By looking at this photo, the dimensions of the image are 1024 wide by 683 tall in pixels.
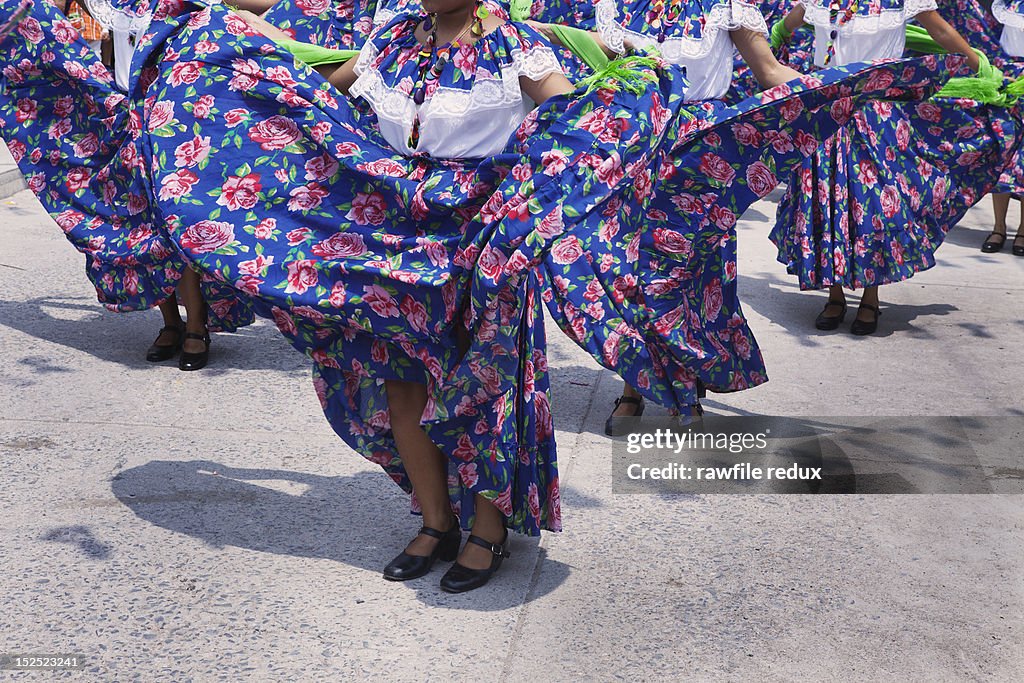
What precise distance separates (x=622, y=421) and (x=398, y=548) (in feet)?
4.84

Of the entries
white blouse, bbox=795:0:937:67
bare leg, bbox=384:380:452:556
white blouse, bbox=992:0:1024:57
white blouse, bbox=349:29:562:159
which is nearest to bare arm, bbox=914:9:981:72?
white blouse, bbox=795:0:937:67

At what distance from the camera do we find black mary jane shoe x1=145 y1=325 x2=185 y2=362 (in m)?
5.73

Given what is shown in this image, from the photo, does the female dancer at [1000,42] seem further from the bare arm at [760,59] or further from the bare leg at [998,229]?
the bare arm at [760,59]

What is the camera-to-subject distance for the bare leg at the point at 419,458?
3.67 meters

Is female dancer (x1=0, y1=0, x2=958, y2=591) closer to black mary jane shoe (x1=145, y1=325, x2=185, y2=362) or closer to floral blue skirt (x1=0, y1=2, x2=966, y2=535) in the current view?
floral blue skirt (x1=0, y1=2, x2=966, y2=535)

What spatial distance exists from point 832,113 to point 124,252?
320 centimetres

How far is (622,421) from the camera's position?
505 cm

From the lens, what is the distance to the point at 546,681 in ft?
10.2

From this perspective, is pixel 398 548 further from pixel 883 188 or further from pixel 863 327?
pixel 883 188

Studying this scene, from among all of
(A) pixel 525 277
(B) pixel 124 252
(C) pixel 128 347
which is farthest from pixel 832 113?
(C) pixel 128 347

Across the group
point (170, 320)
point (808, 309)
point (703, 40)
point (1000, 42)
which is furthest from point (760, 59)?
point (1000, 42)

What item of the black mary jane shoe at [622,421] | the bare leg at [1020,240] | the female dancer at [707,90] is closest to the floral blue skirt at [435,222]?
the female dancer at [707,90]

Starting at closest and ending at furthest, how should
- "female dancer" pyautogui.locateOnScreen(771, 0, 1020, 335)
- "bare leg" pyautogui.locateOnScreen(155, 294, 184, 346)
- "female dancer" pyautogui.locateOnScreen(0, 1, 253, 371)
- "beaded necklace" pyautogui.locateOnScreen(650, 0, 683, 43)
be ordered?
"beaded necklace" pyautogui.locateOnScreen(650, 0, 683, 43)
"female dancer" pyautogui.locateOnScreen(0, 1, 253, 371)
"bare leg" pyautogui.locateOnScreen(155, 294, 184, 346)
"female dancer" pyautogui.locateOnScreen(771, 0, 1020, 335)

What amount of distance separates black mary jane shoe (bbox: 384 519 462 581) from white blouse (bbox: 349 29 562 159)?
45.4 inches
